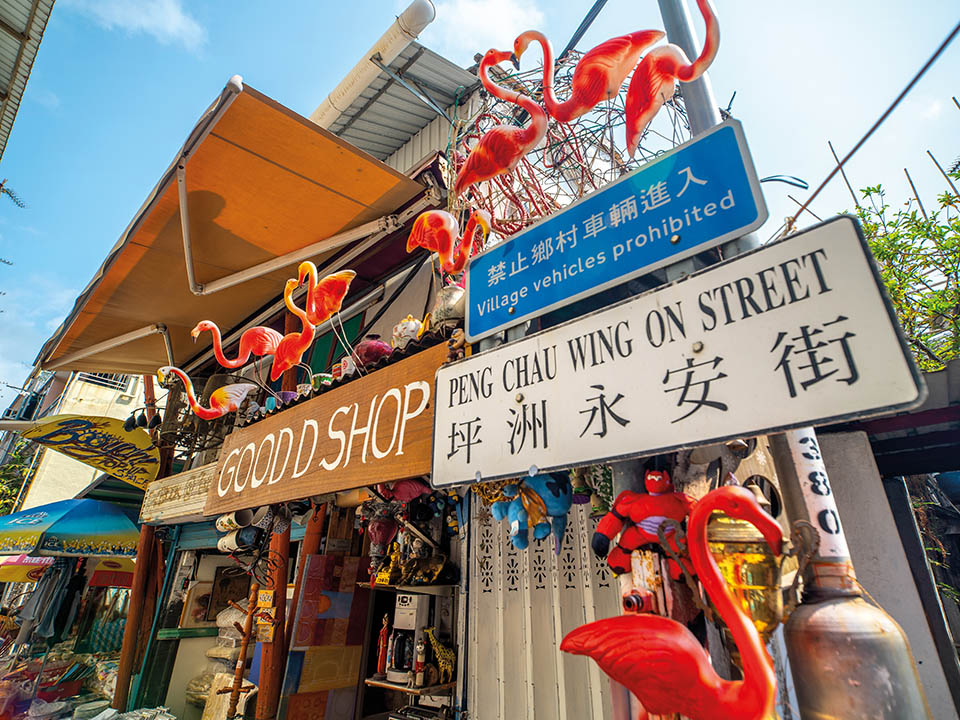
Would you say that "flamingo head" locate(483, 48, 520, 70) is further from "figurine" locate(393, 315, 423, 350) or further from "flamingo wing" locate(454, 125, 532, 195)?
"figurine" locate(393, 315, 423, 350)

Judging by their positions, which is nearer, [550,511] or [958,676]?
[550,511]

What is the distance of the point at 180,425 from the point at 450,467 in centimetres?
720

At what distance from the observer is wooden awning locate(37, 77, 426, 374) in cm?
382

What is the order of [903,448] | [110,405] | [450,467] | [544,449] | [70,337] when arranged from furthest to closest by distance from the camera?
1. [110,405]
2. [70,337]
3. [903,448]
4. [450,467]
5. [544,449]

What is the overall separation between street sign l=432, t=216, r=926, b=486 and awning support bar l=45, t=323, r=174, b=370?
271 inches

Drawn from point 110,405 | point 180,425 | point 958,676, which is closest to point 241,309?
point 180,425

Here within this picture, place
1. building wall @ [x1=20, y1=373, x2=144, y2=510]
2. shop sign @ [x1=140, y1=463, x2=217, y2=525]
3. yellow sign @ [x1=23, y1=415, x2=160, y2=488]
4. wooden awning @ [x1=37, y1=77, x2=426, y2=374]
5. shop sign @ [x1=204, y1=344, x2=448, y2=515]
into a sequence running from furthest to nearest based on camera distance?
building wall @ [x1=20, y1=373, x2=144, y2=510]
yellow sign @ [x1=23, y1=415, x2=160, y2=488]
shop sign @ [x1=140, y1=463, x2=217, y2=525]
wooden awning @ [x1=37, y1=77, x2=426, y2=374]
shop sign @ [x1=204, y1=344, x2=448, y2=515]

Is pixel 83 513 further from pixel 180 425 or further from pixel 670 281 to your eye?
pixel 670 281

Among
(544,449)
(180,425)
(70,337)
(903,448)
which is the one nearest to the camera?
(544,449)

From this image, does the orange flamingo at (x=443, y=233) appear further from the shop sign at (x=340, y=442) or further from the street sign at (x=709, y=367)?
the street sign at (x=709, y=367)

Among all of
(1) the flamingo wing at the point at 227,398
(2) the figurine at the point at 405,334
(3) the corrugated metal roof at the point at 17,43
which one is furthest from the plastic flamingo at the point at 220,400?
(3) the corrugated metal roof at the point at 17,43

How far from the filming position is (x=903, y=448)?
8.48ft

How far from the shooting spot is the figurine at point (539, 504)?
187 cm

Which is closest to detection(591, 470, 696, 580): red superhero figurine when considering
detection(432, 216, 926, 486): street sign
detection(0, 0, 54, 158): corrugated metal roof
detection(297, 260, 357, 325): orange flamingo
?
detection(432, 216, 926, 486): street sign
